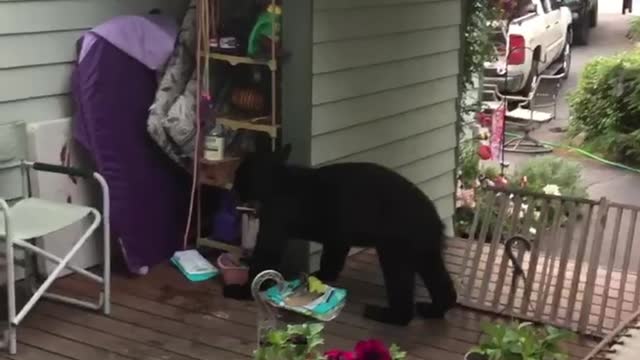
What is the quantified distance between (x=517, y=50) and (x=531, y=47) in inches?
23.8

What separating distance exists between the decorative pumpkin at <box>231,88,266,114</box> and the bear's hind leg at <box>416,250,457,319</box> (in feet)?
3.55

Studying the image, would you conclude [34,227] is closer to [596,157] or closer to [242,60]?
[242,60]

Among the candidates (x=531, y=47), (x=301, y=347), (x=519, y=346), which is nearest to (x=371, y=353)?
(x=301, y=347)

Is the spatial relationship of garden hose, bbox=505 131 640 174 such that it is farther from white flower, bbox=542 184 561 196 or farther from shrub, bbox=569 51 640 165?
white flower, bbox=542 184 561 196

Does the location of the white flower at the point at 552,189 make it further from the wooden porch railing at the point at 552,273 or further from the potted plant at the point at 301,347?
the potted plant at the point at 301,347

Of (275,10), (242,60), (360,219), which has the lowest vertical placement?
(360,219)

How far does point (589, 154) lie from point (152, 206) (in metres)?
5.45

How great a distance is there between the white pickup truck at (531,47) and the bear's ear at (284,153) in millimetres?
5289

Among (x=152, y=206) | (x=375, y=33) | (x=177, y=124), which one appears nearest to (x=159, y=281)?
(x=152, y=206)

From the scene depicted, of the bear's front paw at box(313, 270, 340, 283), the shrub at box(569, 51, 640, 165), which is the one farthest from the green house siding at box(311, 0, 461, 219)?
the shrub at box(569, 51, 640, 165)

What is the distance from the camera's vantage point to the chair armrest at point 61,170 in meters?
3.60

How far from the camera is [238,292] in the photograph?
3.98 meters

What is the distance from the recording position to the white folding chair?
332cm

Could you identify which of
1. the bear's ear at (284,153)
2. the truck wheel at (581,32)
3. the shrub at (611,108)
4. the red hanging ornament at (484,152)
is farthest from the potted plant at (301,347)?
the truck wheel at (581,32)
